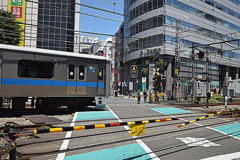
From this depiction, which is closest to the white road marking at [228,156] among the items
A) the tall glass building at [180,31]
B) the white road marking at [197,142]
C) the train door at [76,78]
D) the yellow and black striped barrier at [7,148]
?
the white road marking at [197,142]

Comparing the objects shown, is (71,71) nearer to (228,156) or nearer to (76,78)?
(76,78)

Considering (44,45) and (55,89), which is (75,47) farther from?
(55,89)

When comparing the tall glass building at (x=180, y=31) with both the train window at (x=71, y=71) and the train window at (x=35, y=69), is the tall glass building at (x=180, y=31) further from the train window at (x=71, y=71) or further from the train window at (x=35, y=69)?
the train window at (x=35, y=69)

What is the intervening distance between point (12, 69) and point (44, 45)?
3837 centimetres

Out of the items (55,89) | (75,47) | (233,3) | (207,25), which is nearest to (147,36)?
(207,25)

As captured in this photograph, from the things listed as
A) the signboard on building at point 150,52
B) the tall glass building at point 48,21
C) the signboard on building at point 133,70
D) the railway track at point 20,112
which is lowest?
the railway track at point 20,112

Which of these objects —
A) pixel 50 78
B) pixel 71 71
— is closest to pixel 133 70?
pixel 71 71

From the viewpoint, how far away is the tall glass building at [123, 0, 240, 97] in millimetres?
42688

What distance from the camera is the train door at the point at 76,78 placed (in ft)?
45.9

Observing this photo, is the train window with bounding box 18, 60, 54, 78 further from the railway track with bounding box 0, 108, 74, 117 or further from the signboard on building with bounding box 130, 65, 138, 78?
the signboard on building with bounding box 130, 65, 138, 78

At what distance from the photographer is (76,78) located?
14.3 metres

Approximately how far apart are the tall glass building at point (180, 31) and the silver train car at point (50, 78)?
25.2m

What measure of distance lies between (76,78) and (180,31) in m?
34.1

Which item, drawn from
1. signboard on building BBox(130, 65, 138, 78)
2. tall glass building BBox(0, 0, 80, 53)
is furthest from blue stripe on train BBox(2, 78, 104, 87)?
tall glass building BBox(0, 0, 80, 53)
